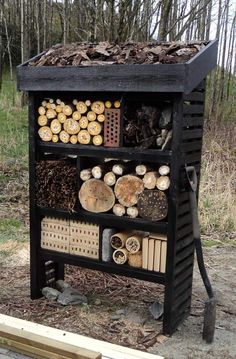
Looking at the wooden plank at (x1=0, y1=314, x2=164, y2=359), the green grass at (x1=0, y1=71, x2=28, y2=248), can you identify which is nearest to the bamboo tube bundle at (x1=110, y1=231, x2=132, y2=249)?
the wooden plank at (x1=0, y1=314, x2=164, y2=359)

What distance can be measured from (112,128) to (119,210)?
613 millimetres

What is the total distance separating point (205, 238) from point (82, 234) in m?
2.69

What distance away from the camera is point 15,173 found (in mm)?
7766

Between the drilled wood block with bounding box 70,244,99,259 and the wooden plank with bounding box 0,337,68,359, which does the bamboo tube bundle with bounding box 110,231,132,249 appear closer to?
the drilled wood block with bounding box 70,244,99,259

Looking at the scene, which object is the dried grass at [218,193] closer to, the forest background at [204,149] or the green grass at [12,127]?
the forest background at [204,149]

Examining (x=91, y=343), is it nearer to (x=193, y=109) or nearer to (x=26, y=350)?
(x=26, y=350)

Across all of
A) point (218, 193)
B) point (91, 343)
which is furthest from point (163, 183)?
point (218, 193)

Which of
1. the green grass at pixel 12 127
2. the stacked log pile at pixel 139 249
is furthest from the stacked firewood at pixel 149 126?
the green grass at pixel 12 127

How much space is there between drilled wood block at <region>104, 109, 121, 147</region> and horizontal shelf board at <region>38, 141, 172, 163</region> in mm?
51

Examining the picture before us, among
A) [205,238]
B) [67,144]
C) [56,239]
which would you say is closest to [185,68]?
[67,144]

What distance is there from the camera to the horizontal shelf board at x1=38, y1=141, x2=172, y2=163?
118 inches

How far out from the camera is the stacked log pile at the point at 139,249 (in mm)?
3186

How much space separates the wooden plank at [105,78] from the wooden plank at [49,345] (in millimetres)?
1666

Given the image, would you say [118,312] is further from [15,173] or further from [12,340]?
[15,173]
